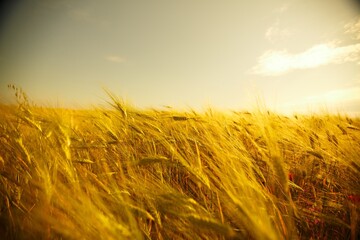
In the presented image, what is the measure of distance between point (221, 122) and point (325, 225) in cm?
67

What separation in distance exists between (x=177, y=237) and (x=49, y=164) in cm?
52

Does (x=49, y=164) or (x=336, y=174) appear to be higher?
(x=49, y=164)

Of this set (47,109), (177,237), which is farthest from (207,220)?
(47,109)

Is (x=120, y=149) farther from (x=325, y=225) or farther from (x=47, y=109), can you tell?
(x=325, y=225)

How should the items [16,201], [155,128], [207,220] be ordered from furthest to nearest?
[155,128] < [16,201] < [207,220]

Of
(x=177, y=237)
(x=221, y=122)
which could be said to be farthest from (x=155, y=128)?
(x=177, y=237)

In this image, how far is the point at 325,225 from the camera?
0.83 meters

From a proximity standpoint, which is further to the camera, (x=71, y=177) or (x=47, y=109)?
(x=47, y=109)

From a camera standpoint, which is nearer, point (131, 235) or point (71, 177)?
point (131, 235)

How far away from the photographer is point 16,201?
0.75 m

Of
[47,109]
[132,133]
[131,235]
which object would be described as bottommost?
[131,235]

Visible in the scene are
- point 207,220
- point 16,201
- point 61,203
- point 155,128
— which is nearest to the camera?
point 207,220

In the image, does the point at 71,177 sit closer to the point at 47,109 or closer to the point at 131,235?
the point at 131,235

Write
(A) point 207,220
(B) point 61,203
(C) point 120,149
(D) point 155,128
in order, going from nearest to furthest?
(A) point 207,220 → (B) point 61,203 → (C) point 120,149 → (D) point 155,128
